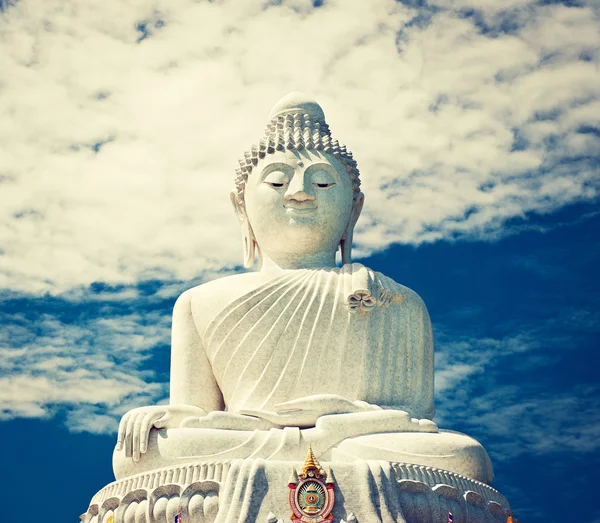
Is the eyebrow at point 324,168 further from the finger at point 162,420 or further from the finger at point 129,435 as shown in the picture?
the finger at point 129,435

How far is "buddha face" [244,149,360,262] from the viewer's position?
1153cm

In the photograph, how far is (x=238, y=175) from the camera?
39.7 ft

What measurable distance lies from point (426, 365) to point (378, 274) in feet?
3.20

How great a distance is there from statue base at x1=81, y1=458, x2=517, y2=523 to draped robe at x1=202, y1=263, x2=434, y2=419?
1237 millimetres

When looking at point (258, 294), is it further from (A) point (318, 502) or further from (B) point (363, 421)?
(A) point (318, 502)

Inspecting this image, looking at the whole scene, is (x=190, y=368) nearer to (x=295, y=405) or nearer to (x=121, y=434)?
(x=121, y=434)

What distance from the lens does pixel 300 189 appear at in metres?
11.4

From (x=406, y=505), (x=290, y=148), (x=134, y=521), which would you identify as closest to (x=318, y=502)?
(x=406, y=505)

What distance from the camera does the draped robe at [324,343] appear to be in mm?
10742

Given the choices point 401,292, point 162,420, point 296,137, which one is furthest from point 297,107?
point 162,420

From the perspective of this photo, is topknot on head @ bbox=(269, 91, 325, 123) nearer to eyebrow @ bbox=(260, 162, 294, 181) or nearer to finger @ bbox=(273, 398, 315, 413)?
eyebrow @ bbox=(260, 162, 294, 181)

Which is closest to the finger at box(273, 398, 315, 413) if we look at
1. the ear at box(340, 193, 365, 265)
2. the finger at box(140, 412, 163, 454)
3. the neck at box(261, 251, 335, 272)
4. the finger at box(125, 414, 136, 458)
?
the finger at box(140, 412, 163, 454)

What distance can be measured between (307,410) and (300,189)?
2378 millimetres

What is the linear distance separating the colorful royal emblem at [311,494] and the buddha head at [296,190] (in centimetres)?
306
